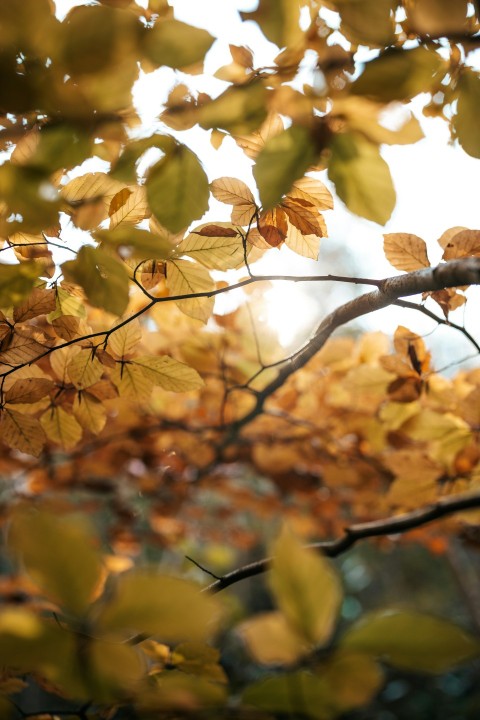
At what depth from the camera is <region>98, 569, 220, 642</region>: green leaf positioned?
9.2 inches

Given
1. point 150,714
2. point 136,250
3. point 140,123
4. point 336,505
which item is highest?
point 140,123

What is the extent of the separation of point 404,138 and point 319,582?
11.7 inches

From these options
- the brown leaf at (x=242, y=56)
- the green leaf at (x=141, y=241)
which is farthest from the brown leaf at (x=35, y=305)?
the brown leaf at (x=242, y=56)

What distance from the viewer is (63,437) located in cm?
66

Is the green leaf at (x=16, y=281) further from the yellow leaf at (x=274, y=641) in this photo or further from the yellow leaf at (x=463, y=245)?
the yellow leaf at (x=463, y=245)

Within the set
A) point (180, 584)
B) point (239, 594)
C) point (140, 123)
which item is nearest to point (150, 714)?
point (180, 584)

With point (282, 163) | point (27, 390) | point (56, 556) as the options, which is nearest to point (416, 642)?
point (56, 556)

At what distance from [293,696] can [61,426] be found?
1.62ft

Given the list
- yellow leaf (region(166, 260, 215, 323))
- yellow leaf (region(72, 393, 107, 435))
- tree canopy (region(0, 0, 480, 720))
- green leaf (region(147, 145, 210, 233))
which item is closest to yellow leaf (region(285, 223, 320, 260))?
tree canopy (region(0, 0, 480, 720))

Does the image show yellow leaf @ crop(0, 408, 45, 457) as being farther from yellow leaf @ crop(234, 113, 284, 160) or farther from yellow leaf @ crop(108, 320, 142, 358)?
yellow leaf @ crop(234, 113, 284, 160)

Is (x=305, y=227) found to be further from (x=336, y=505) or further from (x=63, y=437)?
(x=336, y=505)

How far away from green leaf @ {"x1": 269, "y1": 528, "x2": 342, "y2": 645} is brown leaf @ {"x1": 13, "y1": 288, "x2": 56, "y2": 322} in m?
0.42

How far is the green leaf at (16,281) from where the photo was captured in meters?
0.42

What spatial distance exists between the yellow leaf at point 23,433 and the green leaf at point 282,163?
1.39 feet
